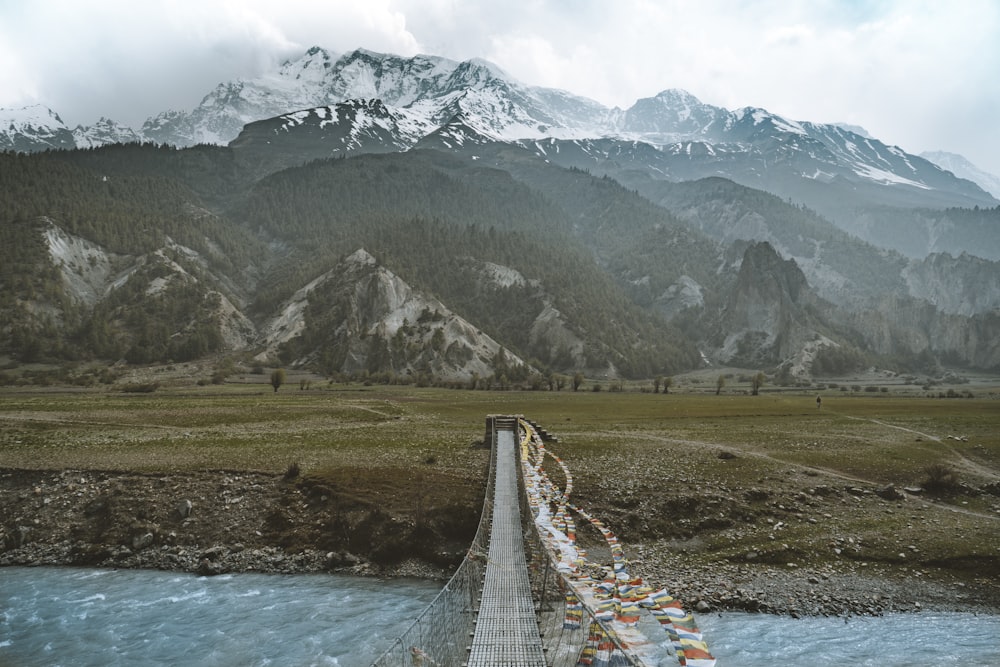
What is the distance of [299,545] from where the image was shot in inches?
1203

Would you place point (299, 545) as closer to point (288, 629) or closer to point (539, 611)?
point (288, 629)

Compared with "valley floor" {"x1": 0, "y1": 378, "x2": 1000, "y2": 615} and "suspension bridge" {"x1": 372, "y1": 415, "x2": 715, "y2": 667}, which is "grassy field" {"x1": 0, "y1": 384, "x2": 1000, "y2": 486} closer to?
"valley floor" {"x1": 0, "y1": 378, "x2": 1000, "y2": 615}

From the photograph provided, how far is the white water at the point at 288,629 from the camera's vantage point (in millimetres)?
20938

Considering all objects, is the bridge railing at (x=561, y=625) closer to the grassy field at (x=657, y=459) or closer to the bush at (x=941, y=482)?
the grassy field at (x=657, y=459)

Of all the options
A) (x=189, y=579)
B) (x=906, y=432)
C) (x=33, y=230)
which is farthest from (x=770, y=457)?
(x=33, y=230)

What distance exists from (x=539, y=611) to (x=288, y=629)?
1113 cm

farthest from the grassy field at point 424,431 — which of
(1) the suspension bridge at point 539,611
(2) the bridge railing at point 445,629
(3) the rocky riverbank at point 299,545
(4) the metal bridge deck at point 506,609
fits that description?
(2) the bridge railing at point 445,629

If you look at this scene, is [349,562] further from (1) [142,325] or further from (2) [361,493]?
(1) [142,325]

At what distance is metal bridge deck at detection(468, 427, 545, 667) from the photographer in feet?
51.2

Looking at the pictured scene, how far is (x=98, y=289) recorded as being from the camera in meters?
182

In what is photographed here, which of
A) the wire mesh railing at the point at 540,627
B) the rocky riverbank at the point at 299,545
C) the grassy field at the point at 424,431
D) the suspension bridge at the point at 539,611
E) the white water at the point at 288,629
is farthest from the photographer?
the grassy field at the point at 424,431

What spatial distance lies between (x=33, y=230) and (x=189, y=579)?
206m

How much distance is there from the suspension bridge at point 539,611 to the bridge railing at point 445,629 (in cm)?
3

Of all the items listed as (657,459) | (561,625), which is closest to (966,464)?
(657,459)
